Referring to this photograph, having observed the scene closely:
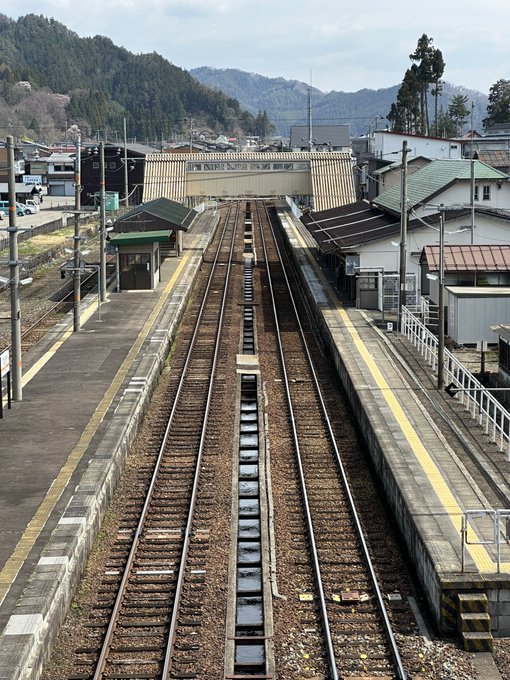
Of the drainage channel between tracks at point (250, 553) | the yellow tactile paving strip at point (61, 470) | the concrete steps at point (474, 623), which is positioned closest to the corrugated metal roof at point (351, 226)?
the yellow tactile paving strip at point (61, 470)

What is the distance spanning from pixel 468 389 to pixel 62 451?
7762mm

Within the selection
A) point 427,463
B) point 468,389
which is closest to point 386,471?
point 427,463

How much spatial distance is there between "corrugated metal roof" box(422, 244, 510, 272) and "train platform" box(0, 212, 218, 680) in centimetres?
805

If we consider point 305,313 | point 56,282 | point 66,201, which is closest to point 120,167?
point 66,201

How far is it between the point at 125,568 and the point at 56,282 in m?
30.3

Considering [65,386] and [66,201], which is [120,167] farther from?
[65,386]

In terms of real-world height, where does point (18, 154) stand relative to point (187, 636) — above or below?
above

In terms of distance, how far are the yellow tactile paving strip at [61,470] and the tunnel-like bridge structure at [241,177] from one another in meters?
34.2

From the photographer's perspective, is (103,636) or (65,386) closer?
(103,636)

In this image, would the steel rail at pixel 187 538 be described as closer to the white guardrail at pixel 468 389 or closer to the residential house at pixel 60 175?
the white guardrail at pixel 468 389

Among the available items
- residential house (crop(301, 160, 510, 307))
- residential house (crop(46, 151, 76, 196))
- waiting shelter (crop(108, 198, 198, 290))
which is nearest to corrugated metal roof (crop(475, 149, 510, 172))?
residential house (crop(301, 160, 510, 307))

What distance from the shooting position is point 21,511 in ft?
47.7

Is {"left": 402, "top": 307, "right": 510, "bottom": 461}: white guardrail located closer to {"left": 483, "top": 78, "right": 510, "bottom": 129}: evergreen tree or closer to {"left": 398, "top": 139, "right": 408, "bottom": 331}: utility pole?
{"left": 398, "top": 139, "right": 408, "bottom": 331}: utility pole

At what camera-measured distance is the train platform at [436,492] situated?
11922 mm
